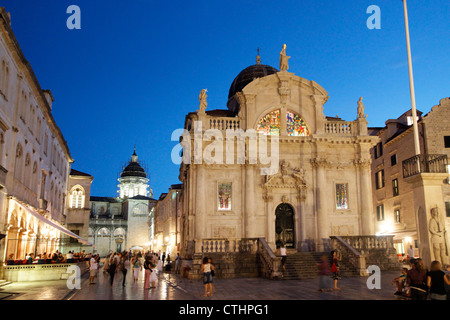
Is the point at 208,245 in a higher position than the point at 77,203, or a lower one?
lower

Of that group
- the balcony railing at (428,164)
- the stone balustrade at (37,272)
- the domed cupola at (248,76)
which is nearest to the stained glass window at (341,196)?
the domed cupola at (248,76)

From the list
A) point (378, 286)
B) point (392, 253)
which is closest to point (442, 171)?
point (378, 286)

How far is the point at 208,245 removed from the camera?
2691 centimetres

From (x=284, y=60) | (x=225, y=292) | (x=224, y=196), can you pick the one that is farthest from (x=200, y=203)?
(x=284, y=60)

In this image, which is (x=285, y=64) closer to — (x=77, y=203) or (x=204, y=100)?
A: (x=204, y=100)

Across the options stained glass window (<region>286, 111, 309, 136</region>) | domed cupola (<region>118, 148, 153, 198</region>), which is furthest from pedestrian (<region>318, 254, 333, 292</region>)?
domed cupola (<region>118, 148, 153, 198</region>)

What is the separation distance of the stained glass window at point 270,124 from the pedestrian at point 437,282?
2144 centimetres

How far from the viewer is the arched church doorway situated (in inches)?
1225

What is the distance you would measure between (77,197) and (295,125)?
39751 mm

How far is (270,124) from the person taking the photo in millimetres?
32562

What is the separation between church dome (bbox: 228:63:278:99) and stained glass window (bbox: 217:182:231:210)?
40.6 ft

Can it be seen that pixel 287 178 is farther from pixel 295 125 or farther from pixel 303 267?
pixel 303 267
